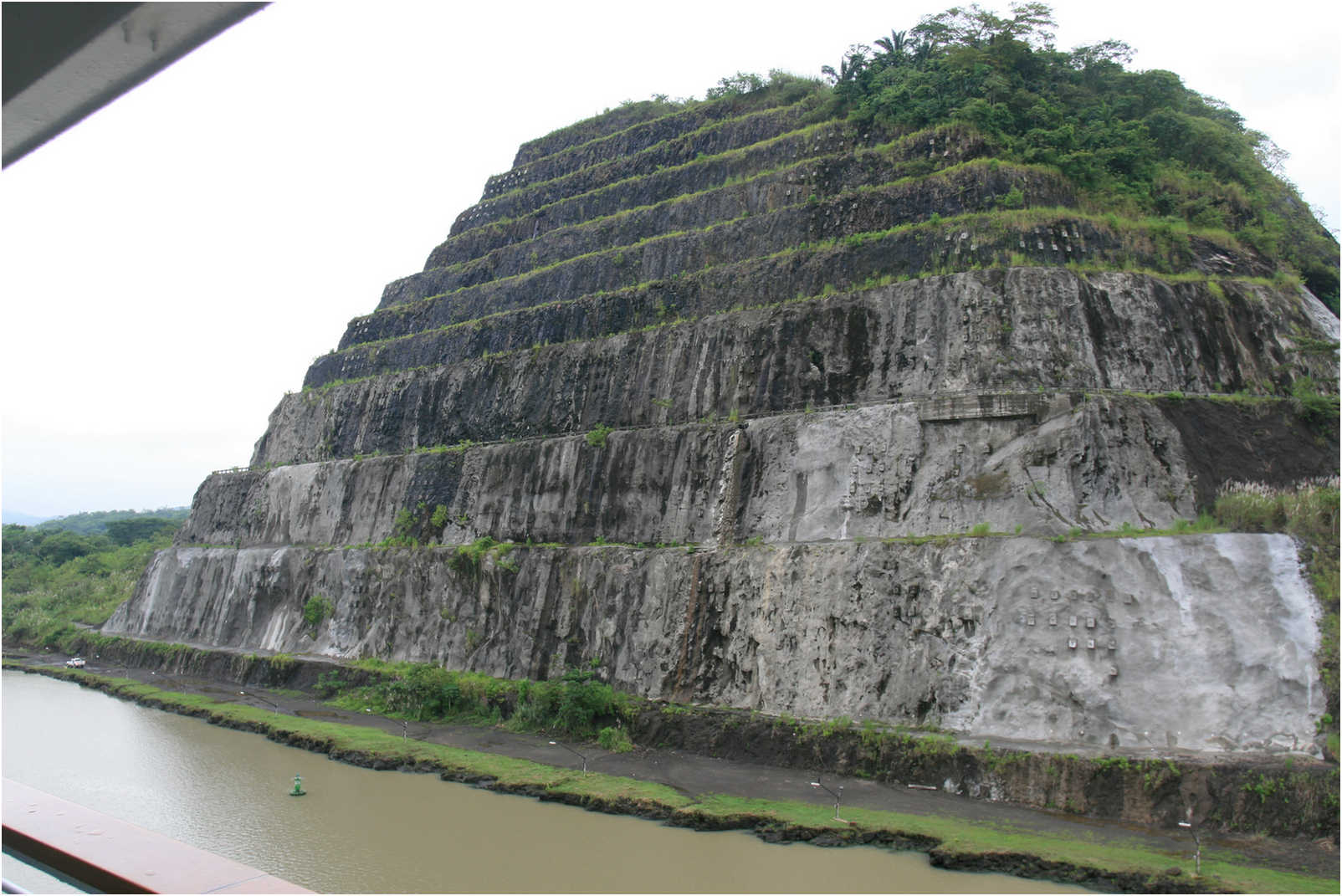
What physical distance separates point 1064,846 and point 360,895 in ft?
37.9

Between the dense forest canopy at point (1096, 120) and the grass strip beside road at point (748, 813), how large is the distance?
21861 mm

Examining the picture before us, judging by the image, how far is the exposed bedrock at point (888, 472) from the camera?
22.8 m

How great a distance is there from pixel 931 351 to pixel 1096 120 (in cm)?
1427

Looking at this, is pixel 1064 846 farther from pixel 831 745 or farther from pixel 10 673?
pixel 10 673

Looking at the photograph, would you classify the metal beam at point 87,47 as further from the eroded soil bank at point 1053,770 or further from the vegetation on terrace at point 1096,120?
Answer: the vegetation on terrace at point 1096,120

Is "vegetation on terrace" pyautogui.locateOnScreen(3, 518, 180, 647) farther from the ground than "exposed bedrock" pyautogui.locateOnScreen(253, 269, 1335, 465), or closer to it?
closer to it

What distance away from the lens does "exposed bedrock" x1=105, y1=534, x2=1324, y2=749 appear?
18.8m

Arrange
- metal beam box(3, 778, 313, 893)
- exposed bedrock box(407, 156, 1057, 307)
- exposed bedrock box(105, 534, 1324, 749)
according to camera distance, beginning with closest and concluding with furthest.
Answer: metal beam box(3, 778, 313, 893), exposed bedrock box(105, 534, 1324, 749), exposed bedrock box(407, 156, 1057, 307)

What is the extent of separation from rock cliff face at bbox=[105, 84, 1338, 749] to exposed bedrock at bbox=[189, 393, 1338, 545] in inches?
3.6

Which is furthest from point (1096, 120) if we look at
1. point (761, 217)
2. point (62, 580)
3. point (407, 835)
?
point (62, 580)

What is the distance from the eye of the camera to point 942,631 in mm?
21969

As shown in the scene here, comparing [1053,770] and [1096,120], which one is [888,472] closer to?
[1053,770]

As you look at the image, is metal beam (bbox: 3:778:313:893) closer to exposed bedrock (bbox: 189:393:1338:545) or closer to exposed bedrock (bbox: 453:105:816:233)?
exposed bedrock (bbox: 189:393:1338:545)

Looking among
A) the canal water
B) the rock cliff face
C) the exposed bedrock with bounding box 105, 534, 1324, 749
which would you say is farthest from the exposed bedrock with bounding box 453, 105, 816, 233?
the canal water
